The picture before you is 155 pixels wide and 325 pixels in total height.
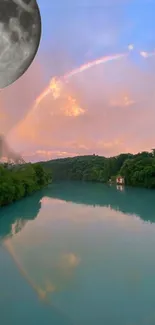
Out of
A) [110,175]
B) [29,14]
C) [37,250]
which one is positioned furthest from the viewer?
[110,175]

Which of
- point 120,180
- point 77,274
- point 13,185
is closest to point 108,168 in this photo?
point 120,180


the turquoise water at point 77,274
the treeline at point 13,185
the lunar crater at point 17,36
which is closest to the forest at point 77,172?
the treeline at point 13,185

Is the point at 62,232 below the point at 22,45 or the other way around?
below

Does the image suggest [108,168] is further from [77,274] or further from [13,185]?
[77,274]

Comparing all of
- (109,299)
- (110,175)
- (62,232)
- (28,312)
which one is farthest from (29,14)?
(110,175)

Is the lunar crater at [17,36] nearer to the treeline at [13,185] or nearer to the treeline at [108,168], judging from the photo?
the treeline at [13,185]

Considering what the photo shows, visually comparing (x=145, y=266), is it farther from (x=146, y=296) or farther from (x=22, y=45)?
(x=22, y=45)

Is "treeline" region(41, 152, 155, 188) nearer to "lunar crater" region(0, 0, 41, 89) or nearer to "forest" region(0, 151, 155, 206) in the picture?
"forest" region(0, 151, 155, 206)
